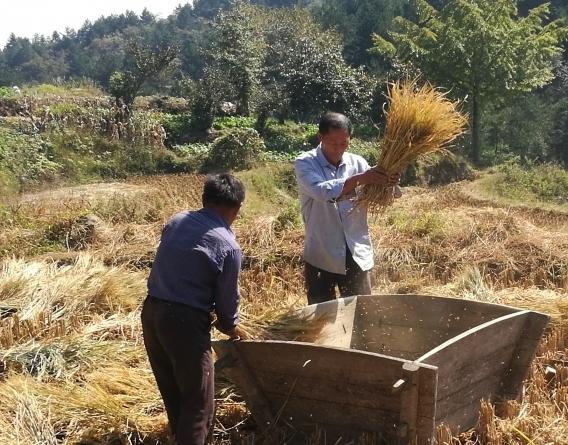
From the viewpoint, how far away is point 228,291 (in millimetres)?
2830

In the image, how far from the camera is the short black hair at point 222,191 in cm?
291

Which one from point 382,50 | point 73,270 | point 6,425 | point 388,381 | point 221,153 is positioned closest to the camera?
point 388,381

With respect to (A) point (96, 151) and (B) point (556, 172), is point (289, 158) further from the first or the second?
(B) point (556, 172)

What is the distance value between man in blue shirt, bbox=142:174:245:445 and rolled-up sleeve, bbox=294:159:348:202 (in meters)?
0.63

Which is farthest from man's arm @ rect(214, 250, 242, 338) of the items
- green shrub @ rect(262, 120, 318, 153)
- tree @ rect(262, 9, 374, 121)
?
tree @ rect(262, 9, 374, 121)

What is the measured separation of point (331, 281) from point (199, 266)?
1278 millimetres

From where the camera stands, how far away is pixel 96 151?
13.9 m

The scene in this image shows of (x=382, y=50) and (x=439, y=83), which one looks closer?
(x=439, y=83)

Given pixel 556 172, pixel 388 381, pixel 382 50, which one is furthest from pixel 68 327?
pixel 382 50

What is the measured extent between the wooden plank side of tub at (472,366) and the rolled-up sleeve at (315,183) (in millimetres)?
958

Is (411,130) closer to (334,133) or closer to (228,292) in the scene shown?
(334,133)

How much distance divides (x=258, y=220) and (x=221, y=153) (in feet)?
19.4

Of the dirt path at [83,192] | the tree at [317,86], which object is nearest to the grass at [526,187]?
the tree at [317,86]

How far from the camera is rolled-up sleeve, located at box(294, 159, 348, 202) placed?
3.45 m
